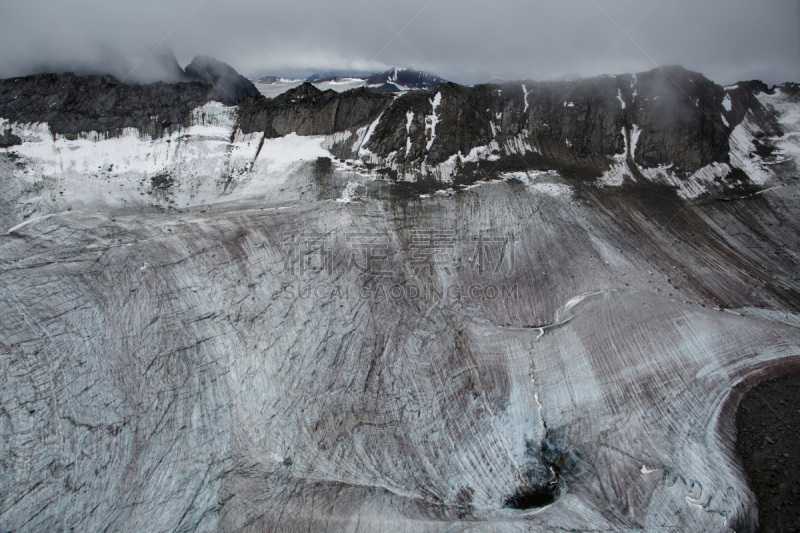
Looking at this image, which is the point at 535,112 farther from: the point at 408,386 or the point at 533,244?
the point at 408,386

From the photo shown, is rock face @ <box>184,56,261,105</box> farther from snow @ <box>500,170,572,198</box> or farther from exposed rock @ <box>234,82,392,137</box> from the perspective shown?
snow @ <box>500,170,572,198</box>

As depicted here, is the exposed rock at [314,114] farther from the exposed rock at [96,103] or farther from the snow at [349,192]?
the snow at [349,192]

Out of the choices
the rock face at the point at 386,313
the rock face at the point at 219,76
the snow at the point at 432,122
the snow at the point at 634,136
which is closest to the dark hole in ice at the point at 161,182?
the rock face at the point at 386,313

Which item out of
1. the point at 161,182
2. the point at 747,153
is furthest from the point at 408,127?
the point at 747,153

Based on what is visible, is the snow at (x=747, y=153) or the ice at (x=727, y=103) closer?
the snow at (x=747, y=153)

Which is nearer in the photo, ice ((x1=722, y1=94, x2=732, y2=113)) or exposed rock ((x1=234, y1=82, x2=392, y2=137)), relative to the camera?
exposed rock ((x1=234, y1=82, x2=392, y2=137))

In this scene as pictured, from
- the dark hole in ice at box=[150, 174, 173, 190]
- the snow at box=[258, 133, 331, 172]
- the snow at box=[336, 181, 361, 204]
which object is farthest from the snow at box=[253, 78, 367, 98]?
the snow at box=[336, 181, 361, 204]

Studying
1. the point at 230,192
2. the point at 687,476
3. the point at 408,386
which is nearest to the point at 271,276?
the point at 408,386
